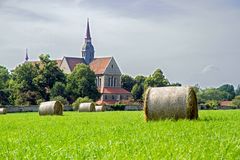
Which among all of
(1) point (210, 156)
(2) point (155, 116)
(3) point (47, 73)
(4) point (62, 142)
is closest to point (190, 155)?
(1) point (210, 156)

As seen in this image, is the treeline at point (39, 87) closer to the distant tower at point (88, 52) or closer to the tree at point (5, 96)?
the tree at point (5, 96)

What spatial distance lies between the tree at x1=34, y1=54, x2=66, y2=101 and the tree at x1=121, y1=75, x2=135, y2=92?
54182 mm

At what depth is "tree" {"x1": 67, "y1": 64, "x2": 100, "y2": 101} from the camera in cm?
10512

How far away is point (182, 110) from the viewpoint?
727 inches

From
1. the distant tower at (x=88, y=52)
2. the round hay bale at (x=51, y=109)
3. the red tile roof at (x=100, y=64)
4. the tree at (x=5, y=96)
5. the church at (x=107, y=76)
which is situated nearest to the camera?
the round hay bale at (x=51, y=109)

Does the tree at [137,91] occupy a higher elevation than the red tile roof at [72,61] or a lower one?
lower

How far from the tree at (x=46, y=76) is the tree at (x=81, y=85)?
5.62 metres

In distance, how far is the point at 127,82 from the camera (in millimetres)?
155125

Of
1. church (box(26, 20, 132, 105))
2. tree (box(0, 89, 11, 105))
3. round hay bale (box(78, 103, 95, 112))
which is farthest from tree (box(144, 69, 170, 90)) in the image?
round hay bale (box(78, 103, 95, 112))

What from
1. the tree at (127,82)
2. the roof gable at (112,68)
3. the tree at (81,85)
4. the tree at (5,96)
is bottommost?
the tree at (5,96)

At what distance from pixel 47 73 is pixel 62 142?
92.5 m

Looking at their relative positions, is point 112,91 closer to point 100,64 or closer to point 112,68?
point 112,68

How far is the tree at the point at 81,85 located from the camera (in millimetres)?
105125

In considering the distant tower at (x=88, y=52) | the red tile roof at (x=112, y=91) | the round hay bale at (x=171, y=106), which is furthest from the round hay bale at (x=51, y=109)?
the distant tower at (x=88, y=52)
